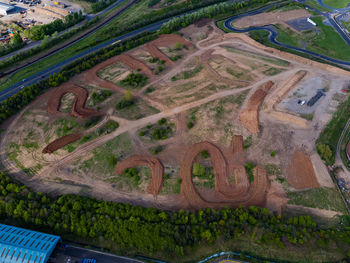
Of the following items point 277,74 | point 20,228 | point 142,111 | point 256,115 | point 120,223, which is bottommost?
point 20,228

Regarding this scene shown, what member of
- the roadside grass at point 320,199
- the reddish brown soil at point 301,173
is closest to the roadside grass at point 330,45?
the reddish brown soil at point 301,173

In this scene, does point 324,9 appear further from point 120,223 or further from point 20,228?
point 20,228

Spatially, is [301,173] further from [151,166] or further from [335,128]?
[151,166]

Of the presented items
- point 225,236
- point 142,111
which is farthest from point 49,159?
point 225,236

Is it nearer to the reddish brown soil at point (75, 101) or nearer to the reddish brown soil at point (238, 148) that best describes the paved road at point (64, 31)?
the reddish brown soil at point (75, 101)

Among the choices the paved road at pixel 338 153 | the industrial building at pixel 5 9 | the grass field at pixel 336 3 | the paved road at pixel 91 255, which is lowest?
the paved road at pixel 91 255

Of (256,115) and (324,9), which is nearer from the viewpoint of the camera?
(256,115)
